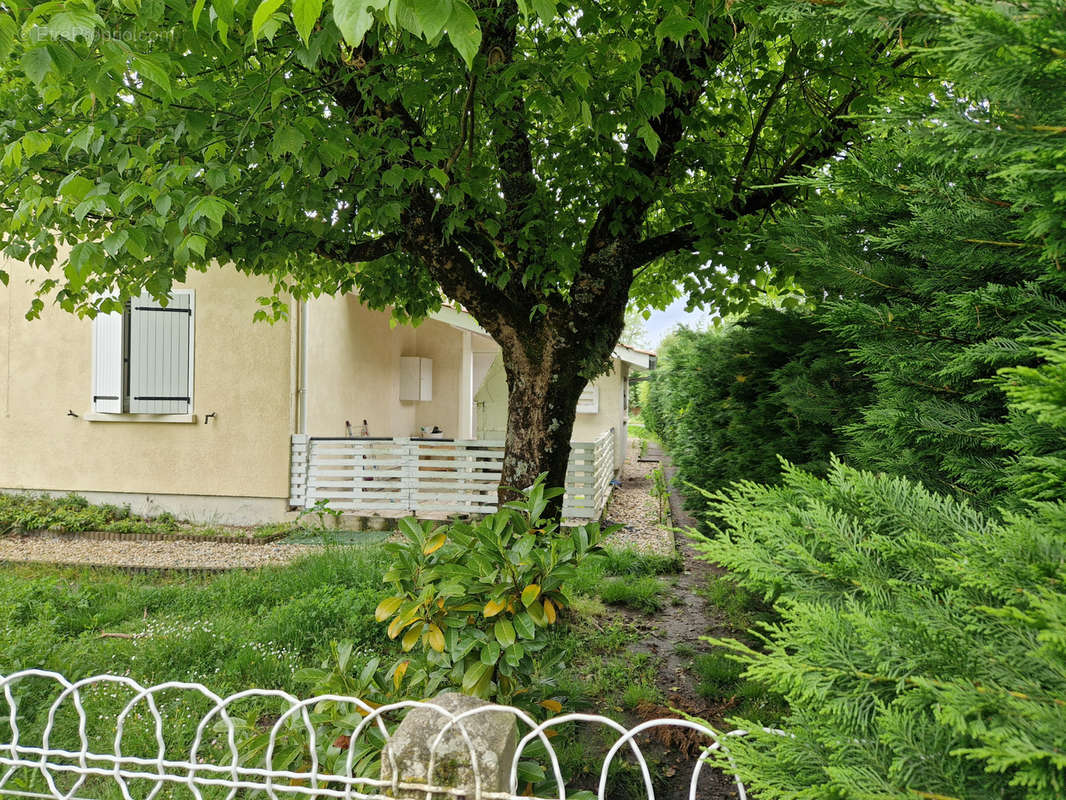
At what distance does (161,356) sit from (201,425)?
1.15 meters

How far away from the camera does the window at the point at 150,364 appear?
9.38 m

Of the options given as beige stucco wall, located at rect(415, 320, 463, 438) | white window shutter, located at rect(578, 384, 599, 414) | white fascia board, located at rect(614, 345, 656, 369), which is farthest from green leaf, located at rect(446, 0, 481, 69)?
beige stucco wall, located at rect(415, 320, 463, 438)

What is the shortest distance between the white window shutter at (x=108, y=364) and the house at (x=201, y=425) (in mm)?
18

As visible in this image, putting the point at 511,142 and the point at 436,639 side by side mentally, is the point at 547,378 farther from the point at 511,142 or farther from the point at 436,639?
the point at 436,639

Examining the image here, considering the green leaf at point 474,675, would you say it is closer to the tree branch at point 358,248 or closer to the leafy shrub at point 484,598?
the leafy shrub at point 484,598

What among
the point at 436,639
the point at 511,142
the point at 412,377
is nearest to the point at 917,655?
the point at 436,639

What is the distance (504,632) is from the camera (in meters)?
2.35

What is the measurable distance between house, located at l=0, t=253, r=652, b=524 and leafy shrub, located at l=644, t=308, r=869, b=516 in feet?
9.20

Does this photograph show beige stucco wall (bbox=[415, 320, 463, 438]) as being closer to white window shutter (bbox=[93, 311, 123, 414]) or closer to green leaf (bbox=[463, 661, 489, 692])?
white window shutter (bbox=[93, 311, 123, 414])

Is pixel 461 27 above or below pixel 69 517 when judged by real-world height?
above

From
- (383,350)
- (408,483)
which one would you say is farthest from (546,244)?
(383,350)

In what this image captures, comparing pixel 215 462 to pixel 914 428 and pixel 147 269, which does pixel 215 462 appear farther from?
pixel 914 428

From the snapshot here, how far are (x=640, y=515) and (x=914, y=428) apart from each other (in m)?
8.84

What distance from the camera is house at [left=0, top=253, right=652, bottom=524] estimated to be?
30.5 feet
